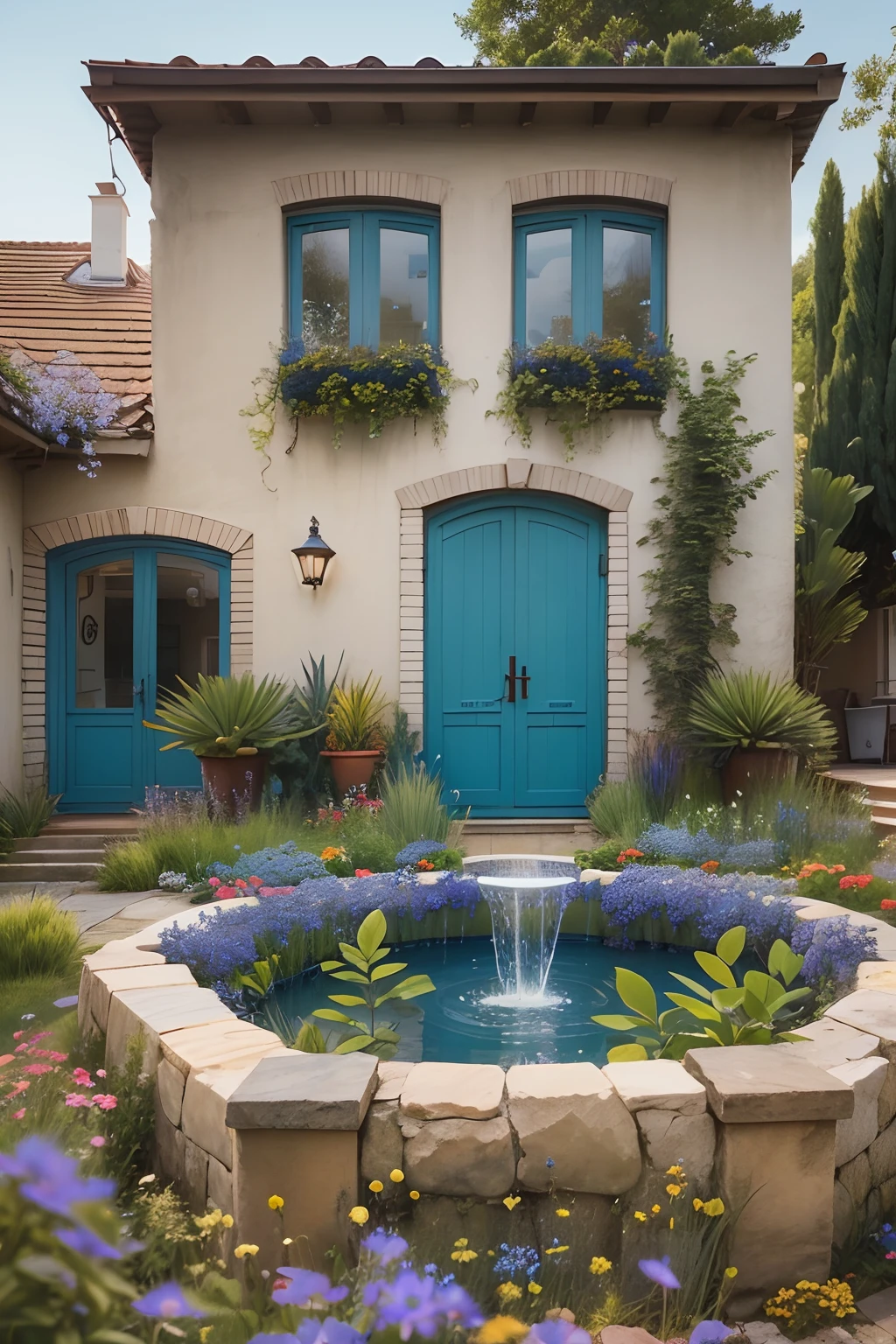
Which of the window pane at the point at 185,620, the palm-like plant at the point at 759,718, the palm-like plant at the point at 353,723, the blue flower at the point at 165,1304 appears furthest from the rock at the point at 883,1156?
the window pane at the point at 185,620

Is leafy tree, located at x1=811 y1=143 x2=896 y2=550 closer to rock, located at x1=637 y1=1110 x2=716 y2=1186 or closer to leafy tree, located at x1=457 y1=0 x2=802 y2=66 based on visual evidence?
leafy tree, located at x1=457 y1=0 x2=802 y2=66

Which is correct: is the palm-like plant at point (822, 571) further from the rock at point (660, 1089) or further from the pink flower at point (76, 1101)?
the pink flower at point (76, 1101)

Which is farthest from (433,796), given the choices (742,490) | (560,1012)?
(742,490)

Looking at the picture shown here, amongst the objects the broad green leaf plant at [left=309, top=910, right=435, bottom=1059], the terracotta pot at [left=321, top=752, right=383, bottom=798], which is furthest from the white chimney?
the broad green leaf plant at [left=309, top=910, right=435, bottom=1059]

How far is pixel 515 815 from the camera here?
24.8ft

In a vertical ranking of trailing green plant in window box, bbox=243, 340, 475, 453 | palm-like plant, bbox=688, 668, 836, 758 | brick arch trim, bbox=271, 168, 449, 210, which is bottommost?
palm-like plant, bbox=688, 668, 836, 758

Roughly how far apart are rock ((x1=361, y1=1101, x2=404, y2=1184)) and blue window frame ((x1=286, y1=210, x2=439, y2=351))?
21.8 ft

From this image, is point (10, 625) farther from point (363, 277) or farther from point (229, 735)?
point (363, 277)

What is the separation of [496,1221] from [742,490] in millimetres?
6252

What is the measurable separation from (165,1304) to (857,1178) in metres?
2.22

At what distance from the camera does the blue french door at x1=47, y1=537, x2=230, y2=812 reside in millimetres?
7598

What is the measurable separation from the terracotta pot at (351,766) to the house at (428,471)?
0.67 meters

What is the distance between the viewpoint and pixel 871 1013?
2.69 m

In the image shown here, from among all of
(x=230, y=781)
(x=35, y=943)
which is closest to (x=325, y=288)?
(x=230, y=781)
